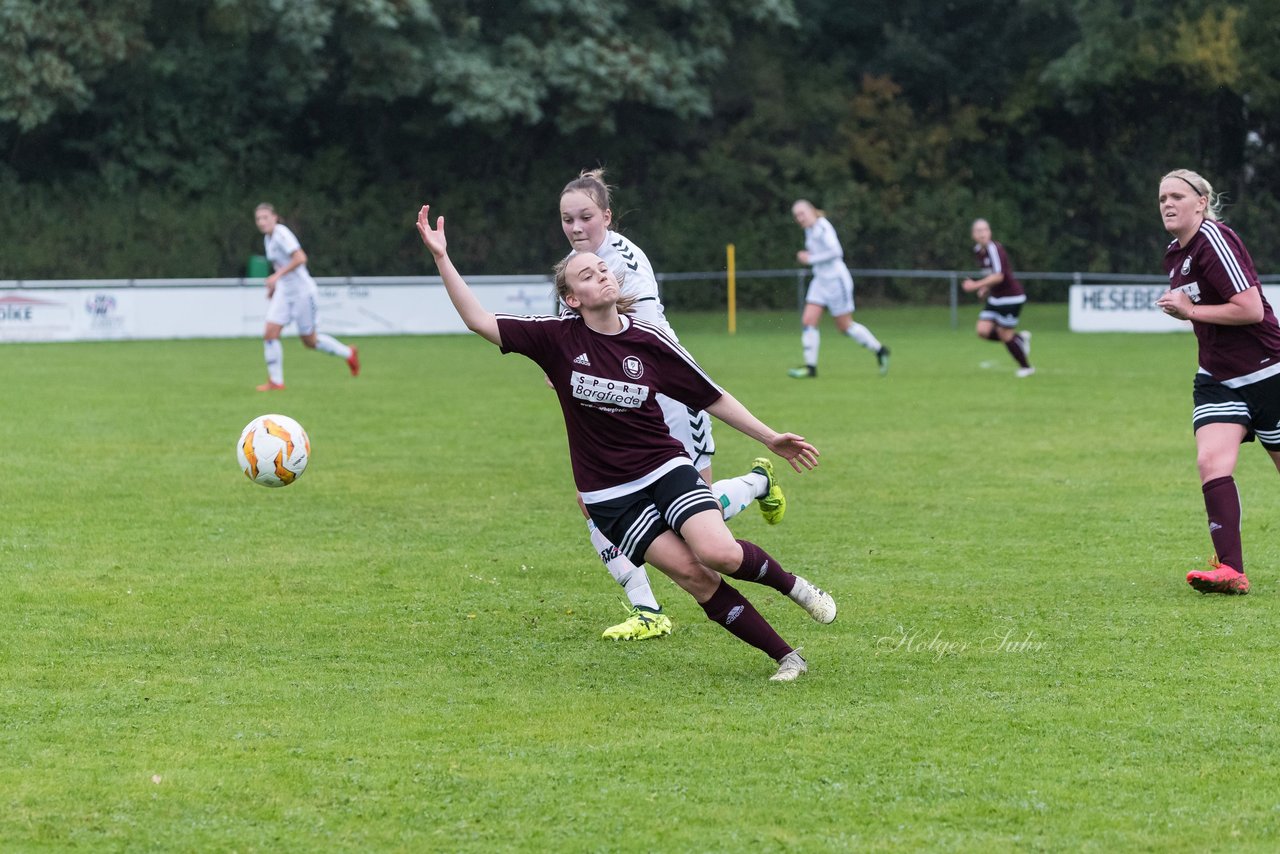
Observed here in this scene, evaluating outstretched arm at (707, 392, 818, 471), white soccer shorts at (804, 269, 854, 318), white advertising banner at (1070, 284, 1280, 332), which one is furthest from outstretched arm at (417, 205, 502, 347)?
white advertising banner at (1070, 284, 1280, 332)

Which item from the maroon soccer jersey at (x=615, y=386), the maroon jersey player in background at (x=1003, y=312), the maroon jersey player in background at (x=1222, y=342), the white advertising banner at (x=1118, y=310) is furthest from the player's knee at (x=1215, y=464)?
the white advertising banner at (x=1118, y=310)

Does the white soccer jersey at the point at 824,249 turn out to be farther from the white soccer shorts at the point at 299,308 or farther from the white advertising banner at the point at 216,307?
the white advertising banner at the point at 216,307

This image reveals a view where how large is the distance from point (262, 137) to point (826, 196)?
12.6 m

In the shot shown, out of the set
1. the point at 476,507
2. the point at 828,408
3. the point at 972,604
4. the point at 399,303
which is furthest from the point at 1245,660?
the point at 399,303

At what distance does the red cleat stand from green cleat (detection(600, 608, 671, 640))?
2.28 metres

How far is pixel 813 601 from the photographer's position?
5.98 metres

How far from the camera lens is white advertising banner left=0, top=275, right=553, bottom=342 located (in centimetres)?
2673

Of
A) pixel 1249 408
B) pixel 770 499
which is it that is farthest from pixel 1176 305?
pixel 770 499

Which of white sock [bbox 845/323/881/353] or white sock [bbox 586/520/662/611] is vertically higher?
white sock [bbox 845/323/881/353]

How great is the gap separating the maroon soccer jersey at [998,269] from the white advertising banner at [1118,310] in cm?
904

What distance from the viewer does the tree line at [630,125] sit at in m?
32.2

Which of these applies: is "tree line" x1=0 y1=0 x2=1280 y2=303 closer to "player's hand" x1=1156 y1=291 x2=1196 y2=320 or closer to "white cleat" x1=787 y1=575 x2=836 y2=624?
"player's hand" x1=1156 y1=291 x2=1196 y2=320

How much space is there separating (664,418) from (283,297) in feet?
40.3

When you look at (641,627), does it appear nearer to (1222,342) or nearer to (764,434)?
(764,434)
